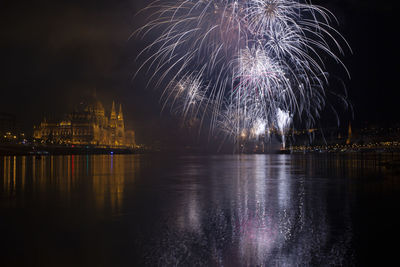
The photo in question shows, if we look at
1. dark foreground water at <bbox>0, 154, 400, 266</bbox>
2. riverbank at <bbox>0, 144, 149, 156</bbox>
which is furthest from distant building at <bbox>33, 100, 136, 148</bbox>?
dark foreground water at <bbox>0, 154, 400, 266</bbox>

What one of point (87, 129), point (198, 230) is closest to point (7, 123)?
point (87, 129)

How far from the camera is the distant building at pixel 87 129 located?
6122 inches

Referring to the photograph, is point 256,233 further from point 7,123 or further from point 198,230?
point 7,123

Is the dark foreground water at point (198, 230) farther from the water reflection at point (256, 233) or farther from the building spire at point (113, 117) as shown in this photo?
the building spire at point (113, 117)

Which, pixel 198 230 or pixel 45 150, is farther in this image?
pixel 45 150

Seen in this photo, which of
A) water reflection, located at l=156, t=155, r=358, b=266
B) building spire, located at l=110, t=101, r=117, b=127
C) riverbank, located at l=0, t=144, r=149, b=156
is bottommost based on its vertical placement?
water reflection, located at l=156, t=155, r=358, b=266

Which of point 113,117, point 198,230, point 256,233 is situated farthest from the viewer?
point 113,117

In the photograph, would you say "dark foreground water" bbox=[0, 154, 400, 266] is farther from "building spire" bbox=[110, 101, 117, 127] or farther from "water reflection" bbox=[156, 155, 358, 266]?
"building spire" bbox=[110, 101, 117, 127]

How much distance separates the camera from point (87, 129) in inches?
6206

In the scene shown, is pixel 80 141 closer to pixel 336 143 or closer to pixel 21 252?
pixel 336 143

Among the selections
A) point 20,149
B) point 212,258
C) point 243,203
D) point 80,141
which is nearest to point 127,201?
point 243,203

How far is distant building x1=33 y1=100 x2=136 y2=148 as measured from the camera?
6122 inches

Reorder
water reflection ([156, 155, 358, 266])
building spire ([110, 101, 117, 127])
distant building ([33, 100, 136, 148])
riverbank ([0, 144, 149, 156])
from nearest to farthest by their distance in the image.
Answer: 1. water reflection ([156, 155, 358, 266])
2. riverbank ([0, 144, 149, 156])
3. distant building ([33, 100, 136, 148])
4. building spire ([110, 101, 117, 127])

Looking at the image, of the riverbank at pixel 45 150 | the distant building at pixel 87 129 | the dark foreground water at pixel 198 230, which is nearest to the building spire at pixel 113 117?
the distant building at pixel 87 129
